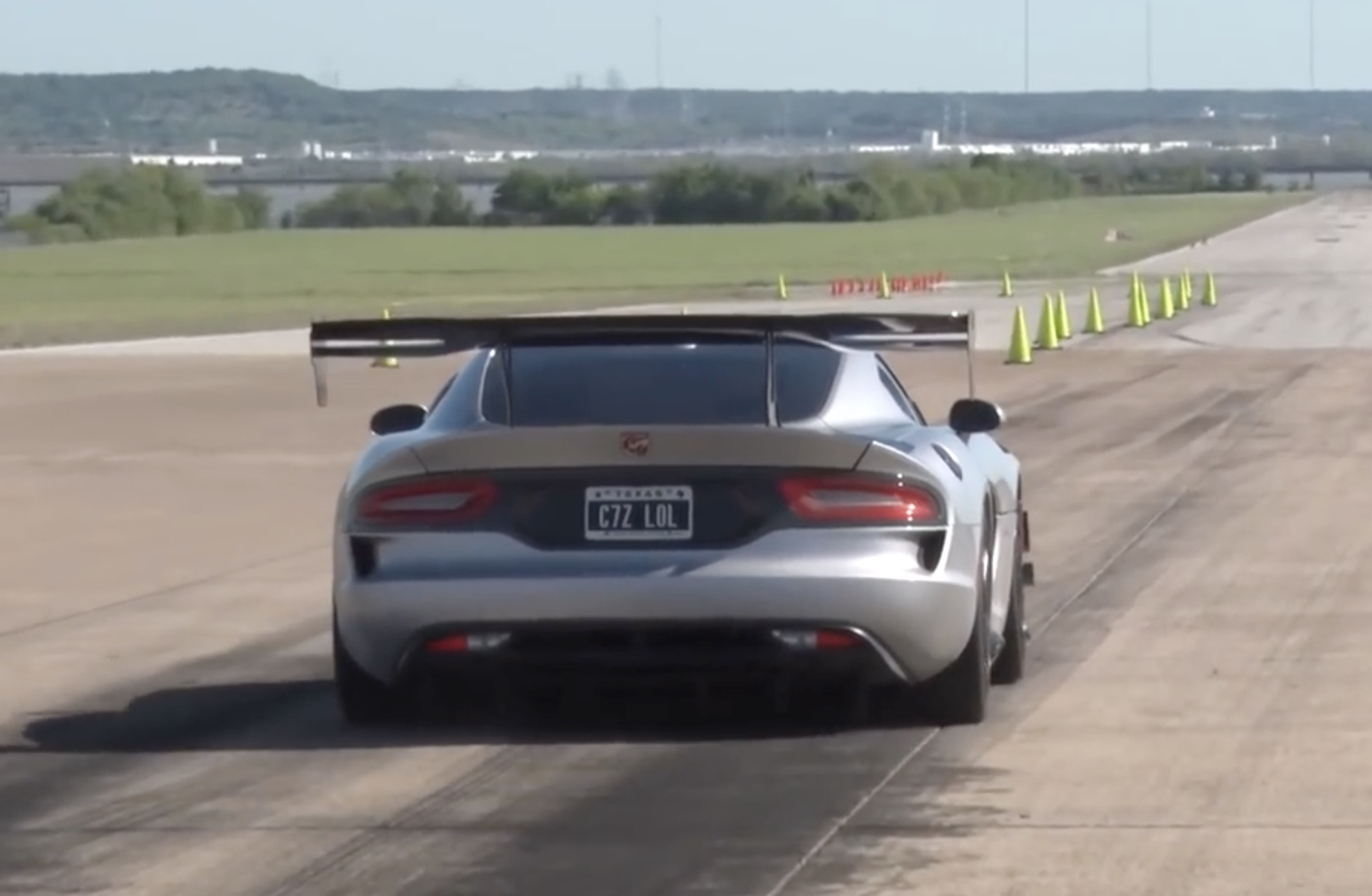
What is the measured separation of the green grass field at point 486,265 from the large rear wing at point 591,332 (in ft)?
107

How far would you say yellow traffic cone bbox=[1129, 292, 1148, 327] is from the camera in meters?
42.0

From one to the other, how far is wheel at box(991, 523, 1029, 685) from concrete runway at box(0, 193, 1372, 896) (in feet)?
0.43

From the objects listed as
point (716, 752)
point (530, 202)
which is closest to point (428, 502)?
point (716, 752)

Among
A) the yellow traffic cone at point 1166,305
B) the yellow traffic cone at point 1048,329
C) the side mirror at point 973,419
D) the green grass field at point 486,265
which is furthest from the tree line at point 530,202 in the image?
the side mirror at point 973,419

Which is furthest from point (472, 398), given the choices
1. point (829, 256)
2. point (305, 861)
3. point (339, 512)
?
point (829, 256)

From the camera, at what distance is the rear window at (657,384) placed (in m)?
9.68

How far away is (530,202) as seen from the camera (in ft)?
464

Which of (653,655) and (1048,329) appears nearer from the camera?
(653,655)

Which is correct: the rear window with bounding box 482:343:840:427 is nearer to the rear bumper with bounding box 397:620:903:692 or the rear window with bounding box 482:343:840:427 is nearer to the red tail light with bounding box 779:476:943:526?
the red tail light with bounding box 779:476:943:526

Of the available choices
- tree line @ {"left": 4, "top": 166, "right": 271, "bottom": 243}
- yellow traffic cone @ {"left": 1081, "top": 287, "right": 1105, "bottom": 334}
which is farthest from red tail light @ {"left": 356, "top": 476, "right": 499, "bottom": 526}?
tree line @ {"left": 4, "top": 166, "right": 271, "bottom": 243}

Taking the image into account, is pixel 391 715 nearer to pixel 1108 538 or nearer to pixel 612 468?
pixel 612 468

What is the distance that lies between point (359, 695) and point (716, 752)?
4.06ft

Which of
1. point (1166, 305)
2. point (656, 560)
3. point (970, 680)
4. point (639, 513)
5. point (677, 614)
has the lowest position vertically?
point (1166, 305)

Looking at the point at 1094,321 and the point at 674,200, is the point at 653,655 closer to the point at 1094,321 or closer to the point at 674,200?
the point at 1094,321
